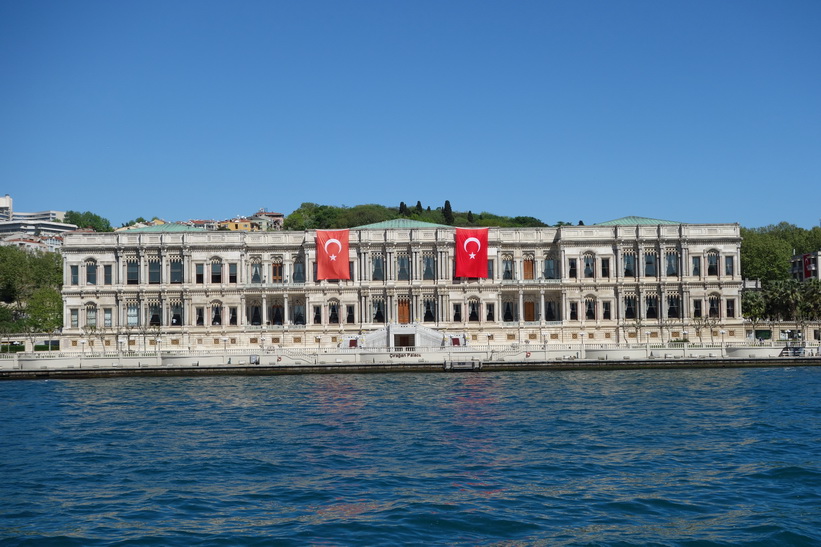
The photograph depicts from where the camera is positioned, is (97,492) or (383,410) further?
(383,410)

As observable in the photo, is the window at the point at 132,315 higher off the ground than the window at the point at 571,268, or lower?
lower

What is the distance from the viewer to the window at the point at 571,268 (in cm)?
8206

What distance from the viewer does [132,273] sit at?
271ft

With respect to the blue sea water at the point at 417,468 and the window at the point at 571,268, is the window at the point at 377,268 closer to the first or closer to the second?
the window at the point at 571,268

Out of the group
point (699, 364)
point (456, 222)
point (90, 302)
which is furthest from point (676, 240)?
point (456, 222)

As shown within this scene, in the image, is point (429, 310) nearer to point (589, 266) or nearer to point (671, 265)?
point (589, 266)

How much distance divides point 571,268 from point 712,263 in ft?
41.6

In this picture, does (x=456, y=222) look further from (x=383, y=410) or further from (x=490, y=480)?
(x=490, y=480)

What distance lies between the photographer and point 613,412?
139 ft

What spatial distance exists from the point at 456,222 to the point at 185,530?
148989mm

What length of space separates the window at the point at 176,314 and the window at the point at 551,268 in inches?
1338

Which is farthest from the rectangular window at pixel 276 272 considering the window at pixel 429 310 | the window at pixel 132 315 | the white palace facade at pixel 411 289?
the window at pixel 429 310

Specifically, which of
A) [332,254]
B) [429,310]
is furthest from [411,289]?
[332,254]

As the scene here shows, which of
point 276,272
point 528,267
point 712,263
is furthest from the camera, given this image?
point 276,272
